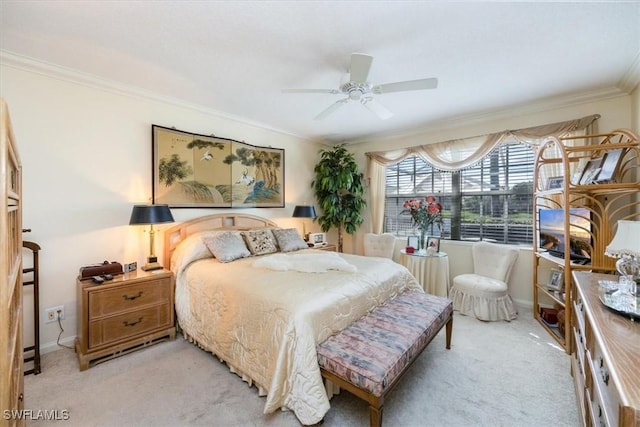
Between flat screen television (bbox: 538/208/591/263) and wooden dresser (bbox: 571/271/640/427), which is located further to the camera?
flat screen television (bbox: 538/208/591/263)

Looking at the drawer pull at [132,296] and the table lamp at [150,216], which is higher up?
the table lamp at [150,216]

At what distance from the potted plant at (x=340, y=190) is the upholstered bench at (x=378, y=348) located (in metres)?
2.53

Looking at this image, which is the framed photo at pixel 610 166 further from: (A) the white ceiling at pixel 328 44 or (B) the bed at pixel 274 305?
(B) the bed at pixel 274 305

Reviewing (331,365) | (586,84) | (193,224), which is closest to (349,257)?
(331,365)

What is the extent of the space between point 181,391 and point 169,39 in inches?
103

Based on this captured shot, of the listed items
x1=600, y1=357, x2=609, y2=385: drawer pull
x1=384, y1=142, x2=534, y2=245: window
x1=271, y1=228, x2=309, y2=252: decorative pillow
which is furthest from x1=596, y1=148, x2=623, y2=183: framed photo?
x1=271, y1=228, x2=309, y2=252: decorative pillow

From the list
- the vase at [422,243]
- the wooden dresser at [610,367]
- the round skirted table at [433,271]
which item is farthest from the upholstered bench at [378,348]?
the vase at [422,243]

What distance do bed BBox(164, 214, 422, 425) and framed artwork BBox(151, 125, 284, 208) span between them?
0.46 meters

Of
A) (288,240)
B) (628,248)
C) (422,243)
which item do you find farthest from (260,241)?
(628,248)

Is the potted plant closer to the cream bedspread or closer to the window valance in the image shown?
the window valance

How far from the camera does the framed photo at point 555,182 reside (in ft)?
9.29

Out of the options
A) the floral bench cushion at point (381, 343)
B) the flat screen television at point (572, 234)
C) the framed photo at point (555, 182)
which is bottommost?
the floral bench cushion at point (381, 343)

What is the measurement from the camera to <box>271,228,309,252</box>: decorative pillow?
3.53 metres

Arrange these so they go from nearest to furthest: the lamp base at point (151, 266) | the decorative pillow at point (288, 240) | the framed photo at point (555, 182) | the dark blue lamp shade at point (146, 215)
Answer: the dark blue lamp shade at point (146, 215), the lamp base at point (151, 266), the framed photo at point (555, 182), the decorative pillow at point (288, 240)
